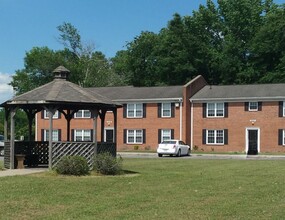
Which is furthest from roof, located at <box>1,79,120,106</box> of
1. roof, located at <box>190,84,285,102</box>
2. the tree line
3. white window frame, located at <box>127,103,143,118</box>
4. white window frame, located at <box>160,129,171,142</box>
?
the tree line

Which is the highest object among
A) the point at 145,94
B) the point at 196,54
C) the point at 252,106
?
the point at 196,54

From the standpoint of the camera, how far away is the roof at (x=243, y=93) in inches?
1858

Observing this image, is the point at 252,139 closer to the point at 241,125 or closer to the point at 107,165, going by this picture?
the point at 241,125

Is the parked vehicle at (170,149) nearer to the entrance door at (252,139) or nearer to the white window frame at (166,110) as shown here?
the entrance door at (252,139)

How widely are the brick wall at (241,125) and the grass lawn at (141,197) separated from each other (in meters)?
28.7

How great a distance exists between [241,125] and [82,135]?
17.1 meters

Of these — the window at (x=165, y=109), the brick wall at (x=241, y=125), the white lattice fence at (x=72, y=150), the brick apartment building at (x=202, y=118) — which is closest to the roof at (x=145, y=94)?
the brick apartment building at (x=202, y=118)

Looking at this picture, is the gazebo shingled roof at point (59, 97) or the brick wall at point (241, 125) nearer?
the gazebo shingled roof at point (59, 97)

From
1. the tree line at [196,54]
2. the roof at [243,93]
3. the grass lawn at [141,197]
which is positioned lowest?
the grass lawn at [141,197]

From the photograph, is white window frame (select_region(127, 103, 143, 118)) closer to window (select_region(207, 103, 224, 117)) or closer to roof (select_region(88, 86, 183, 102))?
roof (select_region(88, 86, 183, 102))

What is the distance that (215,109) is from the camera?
49.3 metres

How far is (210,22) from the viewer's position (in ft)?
248

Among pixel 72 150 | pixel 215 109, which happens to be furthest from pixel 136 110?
pixel 72 150

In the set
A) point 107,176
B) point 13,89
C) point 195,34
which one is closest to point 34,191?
point 107,176
